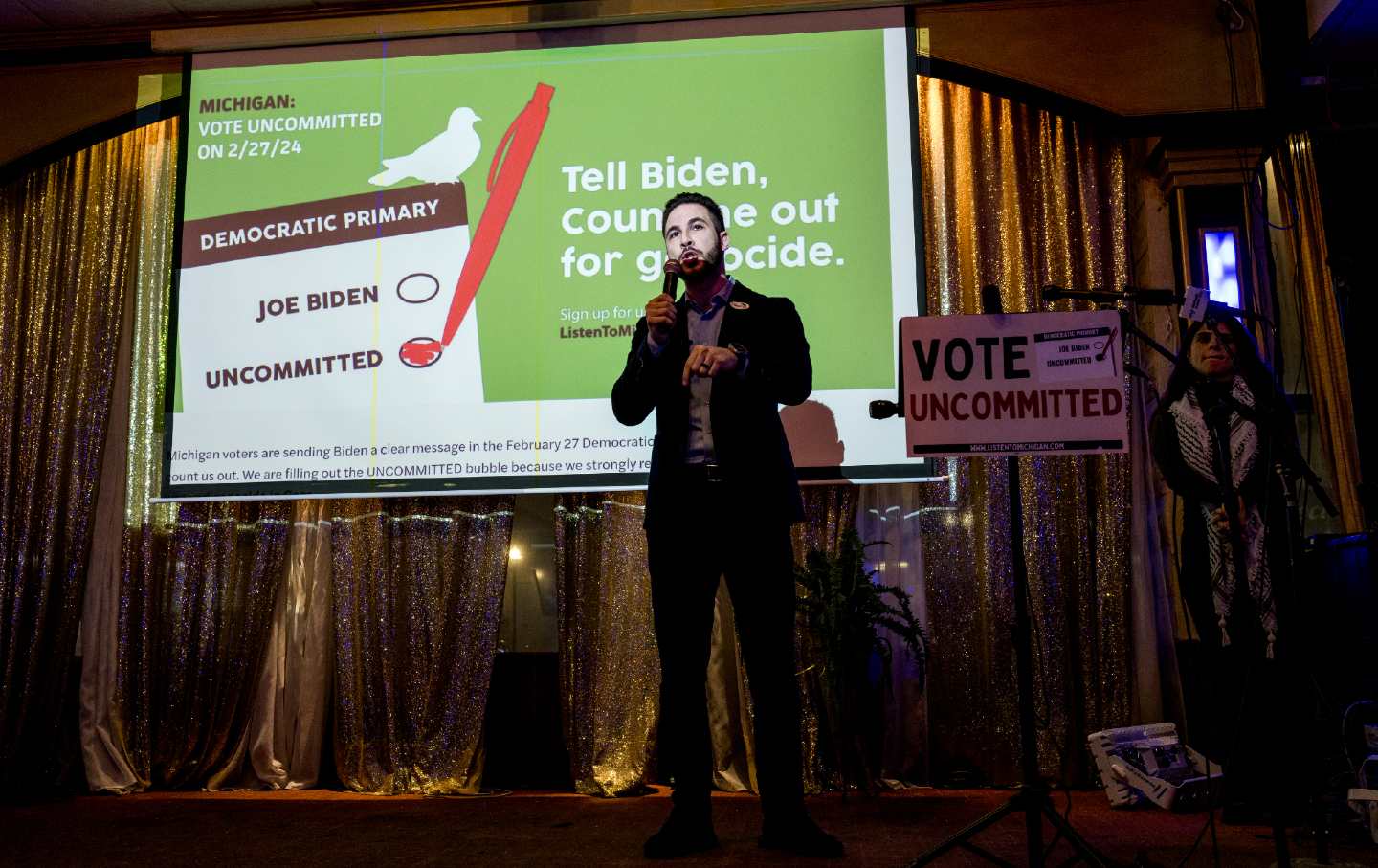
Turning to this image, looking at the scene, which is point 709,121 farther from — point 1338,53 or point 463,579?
point 1338,53

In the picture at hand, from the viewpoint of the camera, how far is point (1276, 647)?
3.06 meters

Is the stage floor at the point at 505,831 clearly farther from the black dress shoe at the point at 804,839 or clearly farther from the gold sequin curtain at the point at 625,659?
the gold sequin curtain at the point at 625,659

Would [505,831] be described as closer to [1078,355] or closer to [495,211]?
[1078,355]

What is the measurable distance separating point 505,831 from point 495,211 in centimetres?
230

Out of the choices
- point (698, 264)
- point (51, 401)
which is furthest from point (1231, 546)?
point (51, 401)

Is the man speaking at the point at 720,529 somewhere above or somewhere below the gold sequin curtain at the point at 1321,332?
below

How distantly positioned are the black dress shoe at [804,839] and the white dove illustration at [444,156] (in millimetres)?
2826

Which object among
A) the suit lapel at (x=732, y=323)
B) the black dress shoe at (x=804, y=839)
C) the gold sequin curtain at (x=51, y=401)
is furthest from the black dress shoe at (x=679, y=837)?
the gold sequin curtain at (x=51, y=401)

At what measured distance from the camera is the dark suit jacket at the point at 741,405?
270 centimetres

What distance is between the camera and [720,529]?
270 centimetres

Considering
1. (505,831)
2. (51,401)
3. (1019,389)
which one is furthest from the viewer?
(51,401)

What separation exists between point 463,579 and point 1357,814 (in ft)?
10.1

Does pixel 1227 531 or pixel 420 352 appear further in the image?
pixel 420 352

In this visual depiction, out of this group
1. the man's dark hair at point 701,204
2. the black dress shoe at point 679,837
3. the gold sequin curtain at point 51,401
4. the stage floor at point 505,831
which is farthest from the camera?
the gold sequin curtain at point 51,401
